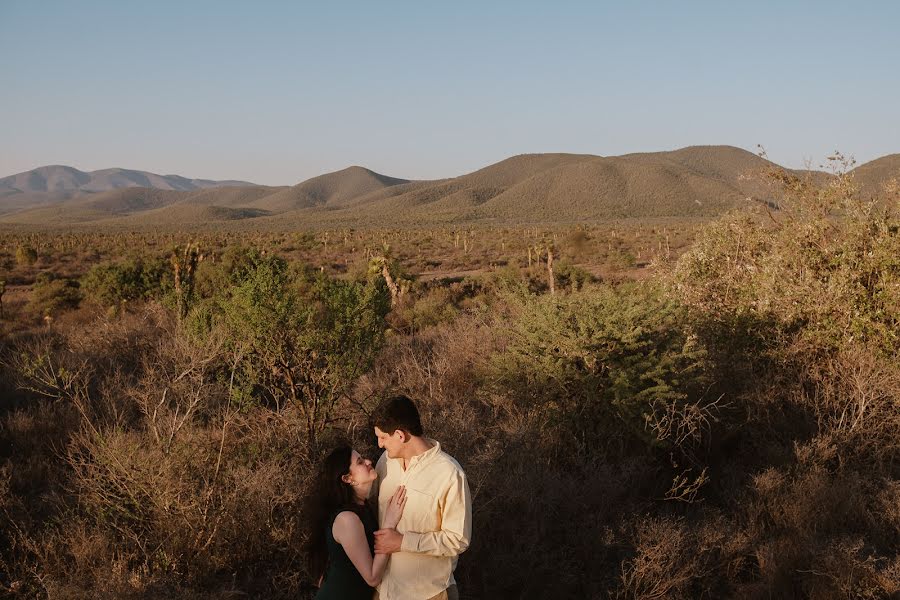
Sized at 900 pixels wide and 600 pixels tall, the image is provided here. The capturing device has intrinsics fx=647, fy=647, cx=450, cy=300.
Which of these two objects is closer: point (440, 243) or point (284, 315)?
point (284, 315)

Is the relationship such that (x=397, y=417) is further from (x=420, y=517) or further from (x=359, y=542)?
(x=359, y=542)

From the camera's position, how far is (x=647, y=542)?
5320 millimetres

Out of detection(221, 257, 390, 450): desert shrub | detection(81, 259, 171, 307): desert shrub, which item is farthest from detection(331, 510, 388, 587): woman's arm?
detection(81, 259, 171, 307): desert shrub

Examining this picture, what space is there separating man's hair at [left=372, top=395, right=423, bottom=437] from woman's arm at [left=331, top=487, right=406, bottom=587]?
371mm

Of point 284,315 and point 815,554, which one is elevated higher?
point 284,315

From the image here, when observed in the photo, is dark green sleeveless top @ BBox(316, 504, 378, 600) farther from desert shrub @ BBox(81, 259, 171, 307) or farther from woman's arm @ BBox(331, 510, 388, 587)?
desert shrub @ BBox(81, 259, 171, 307)

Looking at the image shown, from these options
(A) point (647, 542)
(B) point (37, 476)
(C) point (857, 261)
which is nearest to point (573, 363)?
(A) point (647, 542)

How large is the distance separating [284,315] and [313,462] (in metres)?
2.05

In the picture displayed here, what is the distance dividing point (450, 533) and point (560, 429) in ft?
14.9

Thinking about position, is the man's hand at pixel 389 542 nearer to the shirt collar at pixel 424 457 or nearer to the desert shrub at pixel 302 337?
the shirt collar at pixel 424 457

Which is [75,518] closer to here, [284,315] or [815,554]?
[284,315]

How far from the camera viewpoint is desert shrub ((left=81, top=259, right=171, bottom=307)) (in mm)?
23141

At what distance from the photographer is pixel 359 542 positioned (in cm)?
318

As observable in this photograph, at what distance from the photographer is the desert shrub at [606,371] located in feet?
24.2
